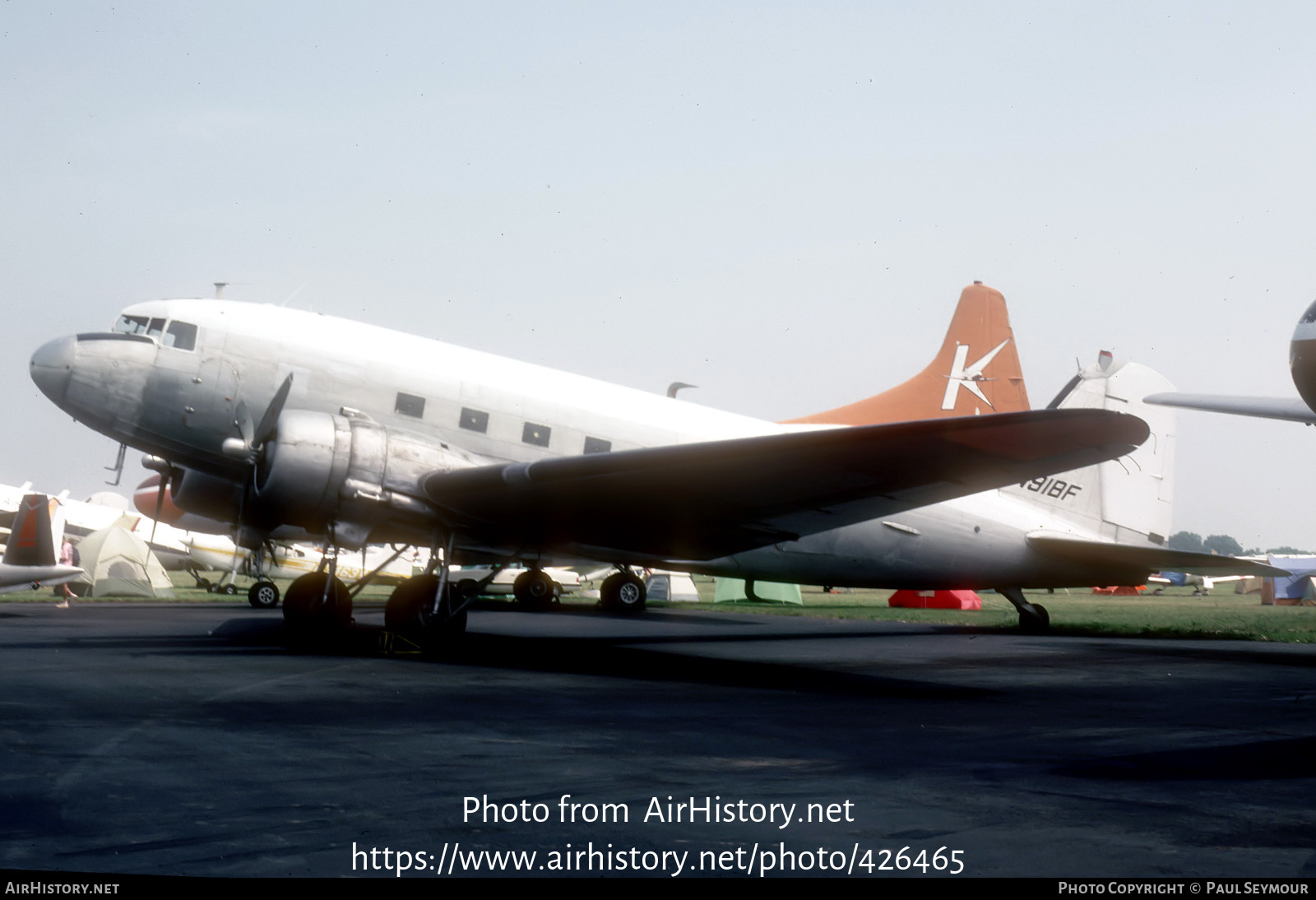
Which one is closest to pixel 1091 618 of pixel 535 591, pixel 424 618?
pixel 535 591

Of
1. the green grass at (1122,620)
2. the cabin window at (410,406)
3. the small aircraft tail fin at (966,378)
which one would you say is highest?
the small aircraft tail fin at (966,378)

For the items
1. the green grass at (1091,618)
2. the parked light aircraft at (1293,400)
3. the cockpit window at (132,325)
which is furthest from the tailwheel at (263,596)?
the parked light aircraft at (1293,400)

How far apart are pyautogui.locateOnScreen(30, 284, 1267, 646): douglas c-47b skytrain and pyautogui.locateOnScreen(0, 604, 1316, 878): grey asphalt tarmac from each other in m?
1.73

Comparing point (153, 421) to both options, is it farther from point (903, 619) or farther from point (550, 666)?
point (903, 619)

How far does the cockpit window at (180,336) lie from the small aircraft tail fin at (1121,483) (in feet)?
40.1

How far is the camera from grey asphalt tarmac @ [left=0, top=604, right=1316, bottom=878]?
13.2 feet

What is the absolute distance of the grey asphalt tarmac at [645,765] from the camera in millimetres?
4031

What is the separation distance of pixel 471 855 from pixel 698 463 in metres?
7.33

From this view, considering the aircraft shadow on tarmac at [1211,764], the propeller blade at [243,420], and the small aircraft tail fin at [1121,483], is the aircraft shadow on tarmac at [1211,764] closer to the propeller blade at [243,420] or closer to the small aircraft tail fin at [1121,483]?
the propeller blade at [243,420]

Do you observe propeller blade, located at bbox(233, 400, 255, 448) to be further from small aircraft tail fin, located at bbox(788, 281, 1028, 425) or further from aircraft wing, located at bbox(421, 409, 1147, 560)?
small aircraft tail fin, located at bbox(788, 281, 1028, 425)

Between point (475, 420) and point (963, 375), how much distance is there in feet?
43.7

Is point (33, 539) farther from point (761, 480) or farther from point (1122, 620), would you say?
point (1122, 620)

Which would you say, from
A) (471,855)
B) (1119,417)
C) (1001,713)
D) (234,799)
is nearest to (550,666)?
(1001,713)

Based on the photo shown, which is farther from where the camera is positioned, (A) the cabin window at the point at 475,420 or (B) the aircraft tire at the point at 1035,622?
(B) the aircraft tire at the point at 1035,622
